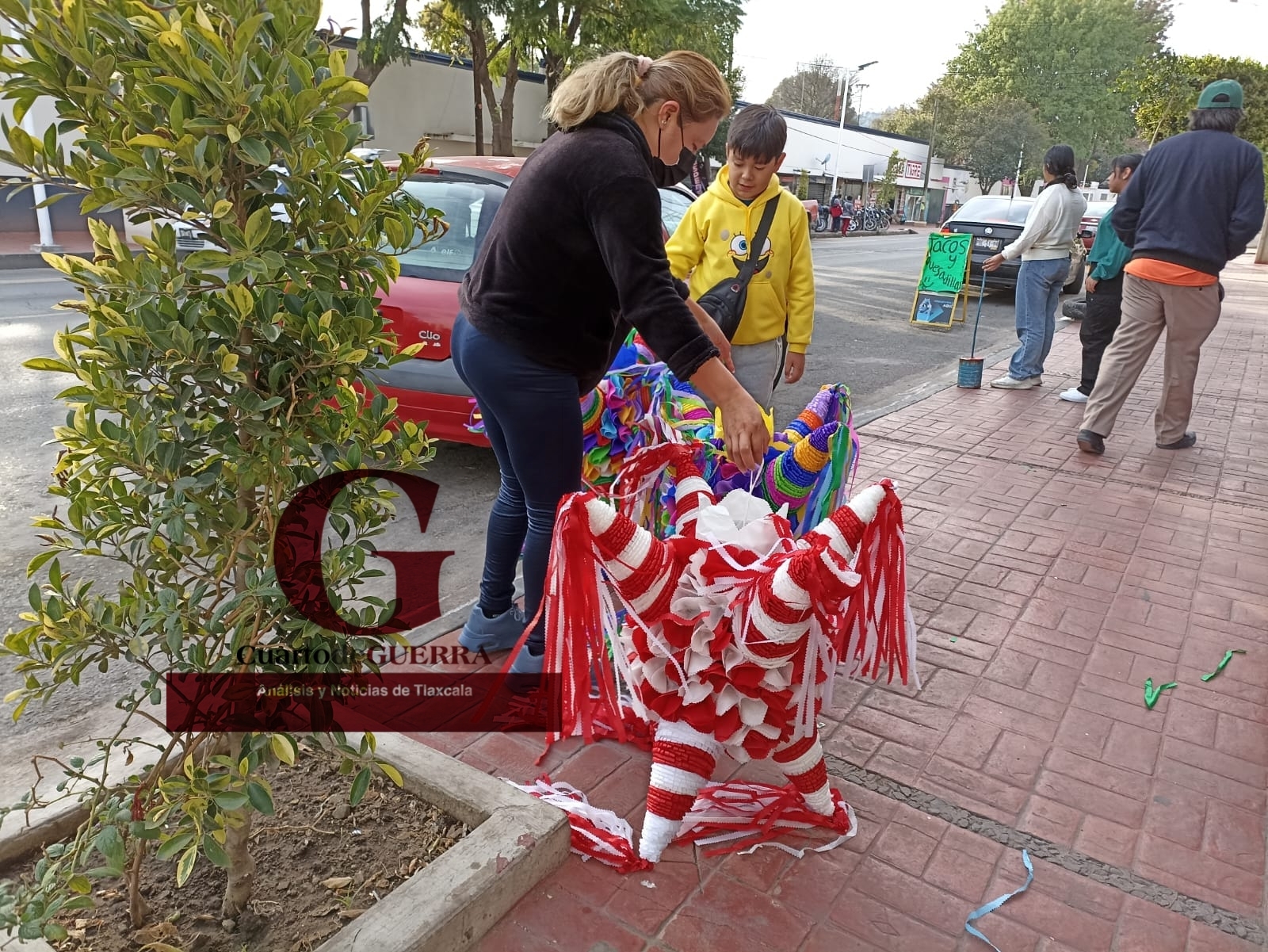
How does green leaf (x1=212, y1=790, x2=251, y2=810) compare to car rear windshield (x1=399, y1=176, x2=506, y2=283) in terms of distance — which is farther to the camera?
car rear windshield (x1=399, y1=176, x2=506, y2=283)

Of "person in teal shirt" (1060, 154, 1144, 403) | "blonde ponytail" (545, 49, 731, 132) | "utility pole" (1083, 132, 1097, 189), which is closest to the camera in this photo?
"blonde ponytail" (545, 49, 731, 132)

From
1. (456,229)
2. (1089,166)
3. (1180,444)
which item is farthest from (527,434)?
(1089,166)

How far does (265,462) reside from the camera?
1.64 meters

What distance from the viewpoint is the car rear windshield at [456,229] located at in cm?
461

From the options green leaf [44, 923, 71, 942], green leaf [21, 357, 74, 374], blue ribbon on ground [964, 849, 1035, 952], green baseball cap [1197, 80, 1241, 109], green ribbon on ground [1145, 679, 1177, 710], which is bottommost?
blue ribbon on ground [964, 849, 1035, 952]

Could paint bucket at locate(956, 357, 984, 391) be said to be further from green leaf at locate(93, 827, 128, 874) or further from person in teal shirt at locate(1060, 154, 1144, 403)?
green leaf at locate(93, 827, 128, 874)

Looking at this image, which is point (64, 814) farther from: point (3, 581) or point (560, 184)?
point (3, 581)

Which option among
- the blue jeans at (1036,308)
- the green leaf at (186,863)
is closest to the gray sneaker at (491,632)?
the green leaf at (186,863)

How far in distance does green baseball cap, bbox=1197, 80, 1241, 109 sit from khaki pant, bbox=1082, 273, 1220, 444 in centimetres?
105

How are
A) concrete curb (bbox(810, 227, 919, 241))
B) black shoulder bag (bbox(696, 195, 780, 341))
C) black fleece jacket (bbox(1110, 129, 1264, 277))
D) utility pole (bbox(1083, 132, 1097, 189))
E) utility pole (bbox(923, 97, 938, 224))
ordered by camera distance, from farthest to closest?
1. utility pole (bbox(1083, 132, 1097, 189))
2. utility pole (bbox(923, 97, 938, 224))
3. concrete curb (bbox(810, 227, 919, 241))
4. black fleece jacket (bbox(1110, 129, 1264, 277))
5. black shoulder bag (bbox(696, 195, 780, 341))

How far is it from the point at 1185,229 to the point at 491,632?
4.72 metres

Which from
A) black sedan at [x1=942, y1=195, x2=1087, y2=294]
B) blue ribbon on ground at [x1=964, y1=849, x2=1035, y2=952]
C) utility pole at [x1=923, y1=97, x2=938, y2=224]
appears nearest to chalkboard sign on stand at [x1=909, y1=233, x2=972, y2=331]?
black sedan at [x1=942, y1=195, x2=1087, y2=294]

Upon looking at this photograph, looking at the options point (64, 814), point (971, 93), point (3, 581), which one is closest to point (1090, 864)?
point (64, 814)

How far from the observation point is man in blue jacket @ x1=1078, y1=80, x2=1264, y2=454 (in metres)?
5.12
